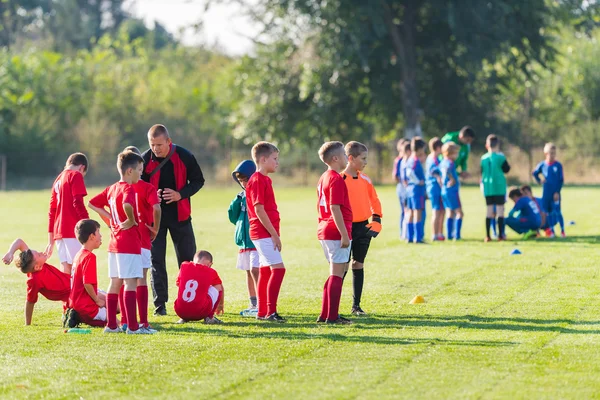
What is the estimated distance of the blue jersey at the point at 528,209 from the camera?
1714 cm

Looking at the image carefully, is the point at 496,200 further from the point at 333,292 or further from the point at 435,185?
the point at 333,292

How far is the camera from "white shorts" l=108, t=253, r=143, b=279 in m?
8.40

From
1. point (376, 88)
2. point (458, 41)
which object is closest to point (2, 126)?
point (376, 88)

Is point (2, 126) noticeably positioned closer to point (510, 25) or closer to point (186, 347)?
point (510, 25)

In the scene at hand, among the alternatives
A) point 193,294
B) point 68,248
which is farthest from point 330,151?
point 68,248

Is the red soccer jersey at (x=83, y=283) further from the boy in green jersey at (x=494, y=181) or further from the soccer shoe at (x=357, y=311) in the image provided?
the boy in green jersey at (x=494, y=181)

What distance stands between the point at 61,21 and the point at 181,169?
77215 mm

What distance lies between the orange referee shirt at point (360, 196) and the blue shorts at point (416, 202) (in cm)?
691

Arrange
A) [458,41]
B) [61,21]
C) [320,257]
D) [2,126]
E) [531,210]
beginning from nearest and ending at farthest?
[320,257]
[531,210]
[458,41]
[2,126]
[61,21]

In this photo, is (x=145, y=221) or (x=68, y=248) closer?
(x=145, y=221)

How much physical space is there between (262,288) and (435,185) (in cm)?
810

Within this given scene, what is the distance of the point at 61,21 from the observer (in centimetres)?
8306

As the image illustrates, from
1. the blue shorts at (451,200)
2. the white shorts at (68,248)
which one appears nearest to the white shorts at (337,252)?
the white shorts at (68,248)

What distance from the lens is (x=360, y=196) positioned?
955 centimetres
